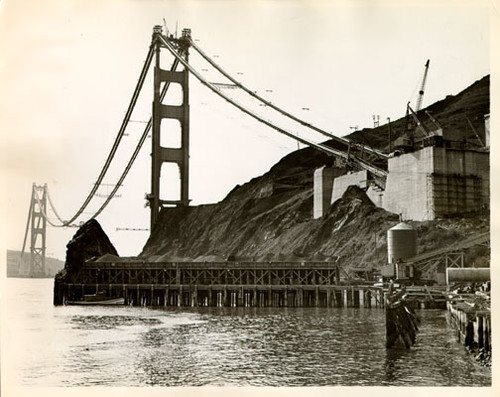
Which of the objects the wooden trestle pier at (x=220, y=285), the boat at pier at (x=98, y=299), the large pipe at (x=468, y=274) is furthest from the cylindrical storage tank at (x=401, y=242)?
the boat at pier at (x=98, y=299)

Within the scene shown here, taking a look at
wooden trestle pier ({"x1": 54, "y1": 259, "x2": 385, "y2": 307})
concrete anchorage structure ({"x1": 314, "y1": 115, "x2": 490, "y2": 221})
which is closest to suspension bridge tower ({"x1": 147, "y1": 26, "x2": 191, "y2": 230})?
wooden trestle pier ({"x1": 54, "y1": 259, "x2": 385, "y2": 307})

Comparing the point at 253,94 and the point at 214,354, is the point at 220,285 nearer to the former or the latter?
the point at 214,354

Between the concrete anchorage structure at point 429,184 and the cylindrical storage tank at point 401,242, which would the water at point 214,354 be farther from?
the concrete anchorage structure at point 429,184

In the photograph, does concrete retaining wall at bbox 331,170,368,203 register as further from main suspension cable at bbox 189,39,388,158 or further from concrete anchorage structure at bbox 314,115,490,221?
main suspension cable at bbox 189,39,388,158

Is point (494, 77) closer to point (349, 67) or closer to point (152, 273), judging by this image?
point (349, 67)

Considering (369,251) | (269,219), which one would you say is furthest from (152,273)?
(369,251)
